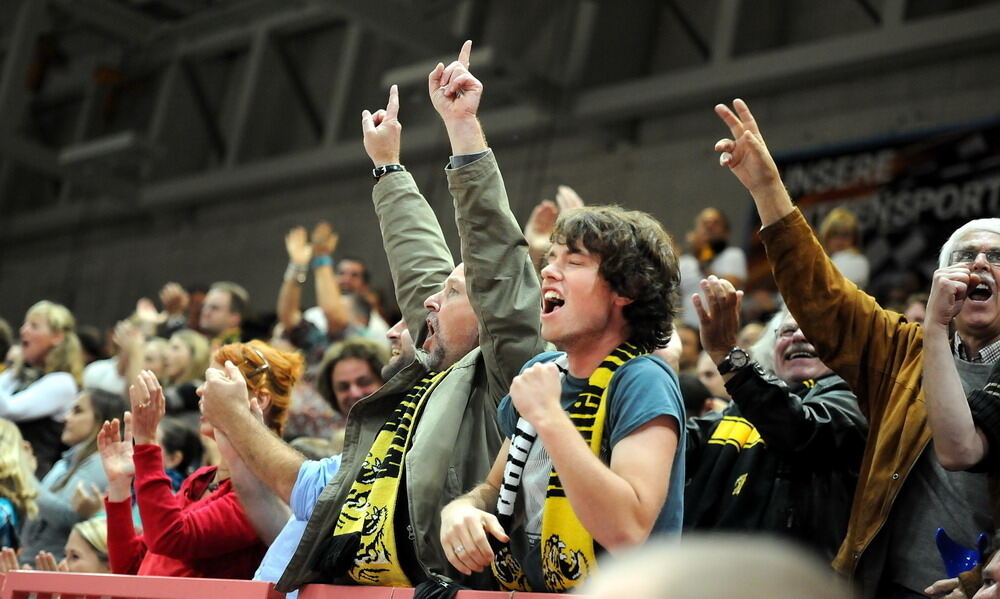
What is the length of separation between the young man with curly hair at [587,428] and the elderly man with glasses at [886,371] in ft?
1.29

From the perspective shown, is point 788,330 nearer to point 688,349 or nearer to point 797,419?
point 797,419

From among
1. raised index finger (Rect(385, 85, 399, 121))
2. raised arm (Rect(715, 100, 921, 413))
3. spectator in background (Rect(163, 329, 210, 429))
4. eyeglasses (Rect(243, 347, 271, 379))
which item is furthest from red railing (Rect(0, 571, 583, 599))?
spectator in background (Rect(163, 329, 210, 429))

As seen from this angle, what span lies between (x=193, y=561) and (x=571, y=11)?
277 inches

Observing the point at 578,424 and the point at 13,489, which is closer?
the point at 578,424

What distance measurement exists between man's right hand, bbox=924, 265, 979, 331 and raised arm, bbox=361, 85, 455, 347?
131cm

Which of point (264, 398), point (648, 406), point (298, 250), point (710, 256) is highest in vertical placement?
point (298, 250)

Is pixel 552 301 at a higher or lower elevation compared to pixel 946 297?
higher

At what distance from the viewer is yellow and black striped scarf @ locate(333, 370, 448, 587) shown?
260 centimetres

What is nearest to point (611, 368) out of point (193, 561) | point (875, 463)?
point (875, 463)

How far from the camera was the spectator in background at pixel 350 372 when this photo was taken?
4148mm

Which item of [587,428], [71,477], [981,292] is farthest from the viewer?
[71,477]

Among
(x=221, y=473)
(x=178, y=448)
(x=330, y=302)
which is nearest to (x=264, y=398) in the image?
(x=221, y=473)

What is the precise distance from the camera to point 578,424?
2.23m

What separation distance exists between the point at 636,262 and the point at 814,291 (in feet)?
1.79
